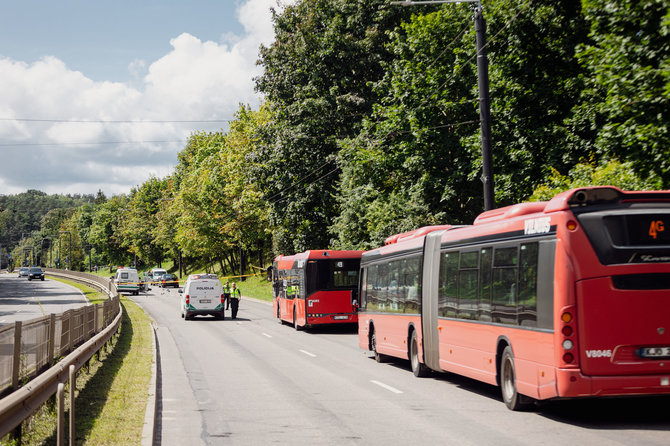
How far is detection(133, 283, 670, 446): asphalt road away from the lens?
31.0 feet

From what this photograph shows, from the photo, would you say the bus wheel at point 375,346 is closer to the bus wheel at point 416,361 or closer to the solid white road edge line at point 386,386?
the bus wheel at point 416,361

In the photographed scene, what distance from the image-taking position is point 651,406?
1159 cm

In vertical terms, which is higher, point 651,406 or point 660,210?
point 660,210

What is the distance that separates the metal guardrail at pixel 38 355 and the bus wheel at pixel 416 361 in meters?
6.91

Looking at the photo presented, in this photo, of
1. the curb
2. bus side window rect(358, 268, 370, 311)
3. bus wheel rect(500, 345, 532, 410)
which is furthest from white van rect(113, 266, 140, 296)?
bus wheel rect(500, 345, 532, 410)

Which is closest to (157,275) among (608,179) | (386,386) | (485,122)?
(485,122)

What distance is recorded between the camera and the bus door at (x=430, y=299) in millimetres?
15305

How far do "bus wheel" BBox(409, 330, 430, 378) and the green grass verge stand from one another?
18.7ft

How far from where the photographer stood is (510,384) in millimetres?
11742

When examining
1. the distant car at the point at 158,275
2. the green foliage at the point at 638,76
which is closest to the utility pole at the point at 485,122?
the green foliage at the point at 638,76

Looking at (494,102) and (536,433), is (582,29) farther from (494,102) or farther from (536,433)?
(536,433)

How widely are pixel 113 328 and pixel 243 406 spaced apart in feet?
39.0

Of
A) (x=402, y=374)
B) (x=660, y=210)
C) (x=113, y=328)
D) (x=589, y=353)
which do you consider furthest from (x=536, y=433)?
(x=113, y=328)

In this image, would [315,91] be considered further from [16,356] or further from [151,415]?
[16,356]
